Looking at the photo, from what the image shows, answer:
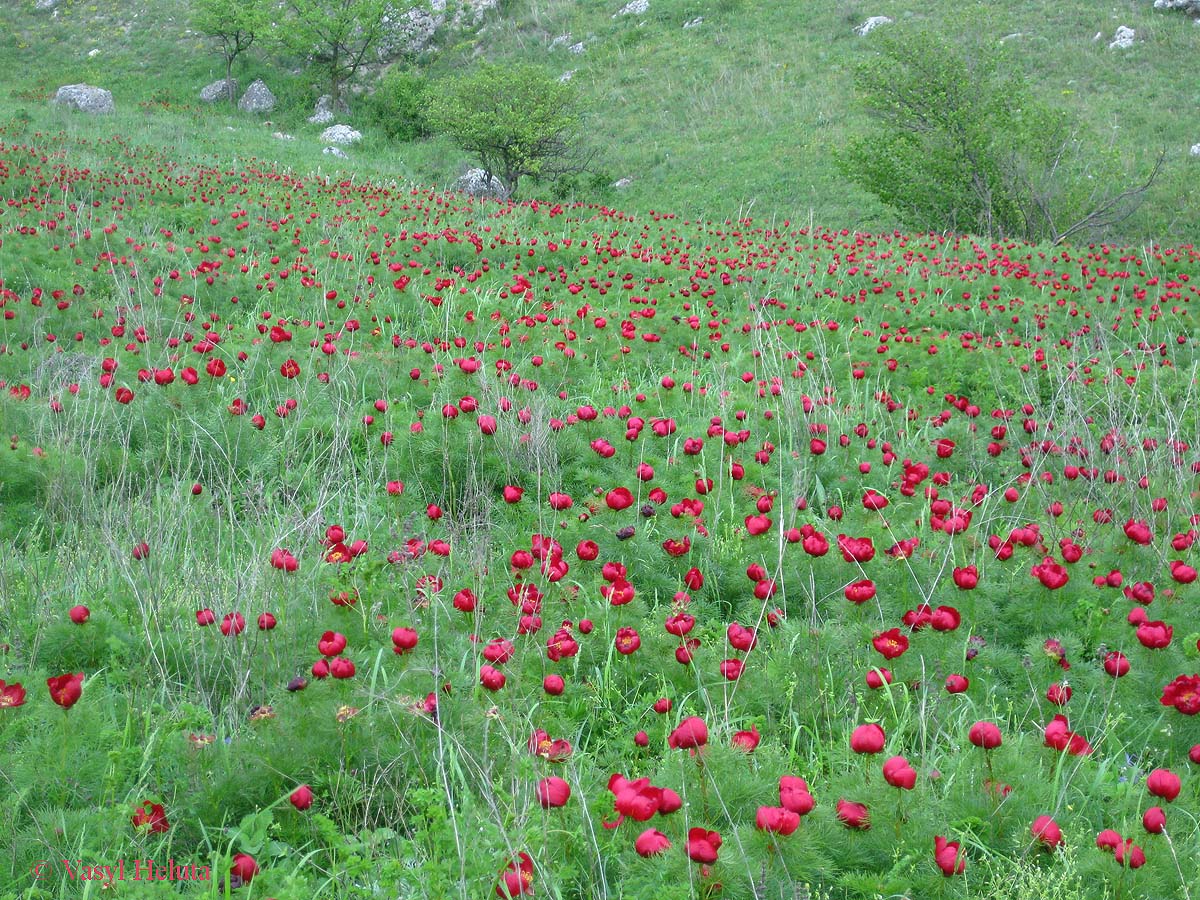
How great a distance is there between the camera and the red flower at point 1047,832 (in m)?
1.94

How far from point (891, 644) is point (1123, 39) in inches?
1044

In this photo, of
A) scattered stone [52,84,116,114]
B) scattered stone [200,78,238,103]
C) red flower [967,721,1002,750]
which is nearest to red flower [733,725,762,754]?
red flower [967,721,1002,750]

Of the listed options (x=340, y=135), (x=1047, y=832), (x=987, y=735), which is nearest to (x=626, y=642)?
(x=987, y=735)

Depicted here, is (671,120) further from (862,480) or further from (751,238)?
(862,480)

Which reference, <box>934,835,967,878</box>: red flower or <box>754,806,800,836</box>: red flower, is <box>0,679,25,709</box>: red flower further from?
<box>934,835,967,878</box>: red flower

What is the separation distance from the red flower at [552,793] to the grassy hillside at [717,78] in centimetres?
1727

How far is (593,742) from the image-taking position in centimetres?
278

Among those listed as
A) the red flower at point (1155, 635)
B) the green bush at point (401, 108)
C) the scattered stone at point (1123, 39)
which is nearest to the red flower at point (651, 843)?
the red flower at point (1155, 635)

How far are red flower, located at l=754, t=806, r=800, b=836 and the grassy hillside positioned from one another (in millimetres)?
17271

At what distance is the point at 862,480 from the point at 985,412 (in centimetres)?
229

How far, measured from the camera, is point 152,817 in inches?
81.4

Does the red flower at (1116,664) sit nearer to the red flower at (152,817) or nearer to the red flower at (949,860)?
the red flower at (949,860)

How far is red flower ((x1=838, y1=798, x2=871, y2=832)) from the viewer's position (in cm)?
197

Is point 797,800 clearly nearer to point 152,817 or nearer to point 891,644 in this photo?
point 891,644
